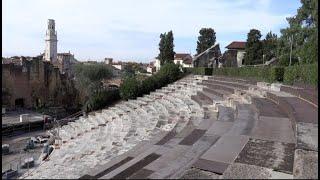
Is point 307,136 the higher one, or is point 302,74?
point 302,74

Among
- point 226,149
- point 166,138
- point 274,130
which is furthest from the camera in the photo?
point 166,138

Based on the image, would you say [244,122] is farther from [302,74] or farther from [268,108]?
[302,74]

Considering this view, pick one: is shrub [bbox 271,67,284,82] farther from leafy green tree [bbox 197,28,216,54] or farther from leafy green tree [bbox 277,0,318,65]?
leafy green tree [bbox 197,28,216,54]

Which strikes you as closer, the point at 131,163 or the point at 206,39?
the point at 131,163

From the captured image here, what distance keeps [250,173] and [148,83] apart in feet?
78.7

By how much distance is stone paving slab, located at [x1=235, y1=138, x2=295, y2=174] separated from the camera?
4.73 meters

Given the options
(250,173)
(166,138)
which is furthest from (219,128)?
(250,173)

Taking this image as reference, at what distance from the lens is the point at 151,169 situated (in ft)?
17.1

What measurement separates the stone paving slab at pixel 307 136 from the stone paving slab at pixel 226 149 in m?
0.87

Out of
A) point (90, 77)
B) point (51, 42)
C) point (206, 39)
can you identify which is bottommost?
point (90, 77)

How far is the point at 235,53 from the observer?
48.7 m

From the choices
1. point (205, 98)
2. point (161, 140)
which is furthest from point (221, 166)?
point (205, 98)

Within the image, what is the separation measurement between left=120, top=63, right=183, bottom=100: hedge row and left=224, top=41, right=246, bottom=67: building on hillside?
12.8 m

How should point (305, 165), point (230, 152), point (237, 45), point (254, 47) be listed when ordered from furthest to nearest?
point (237, 45)
point (254, 47)
point (230, 152)
point (305, 165)
